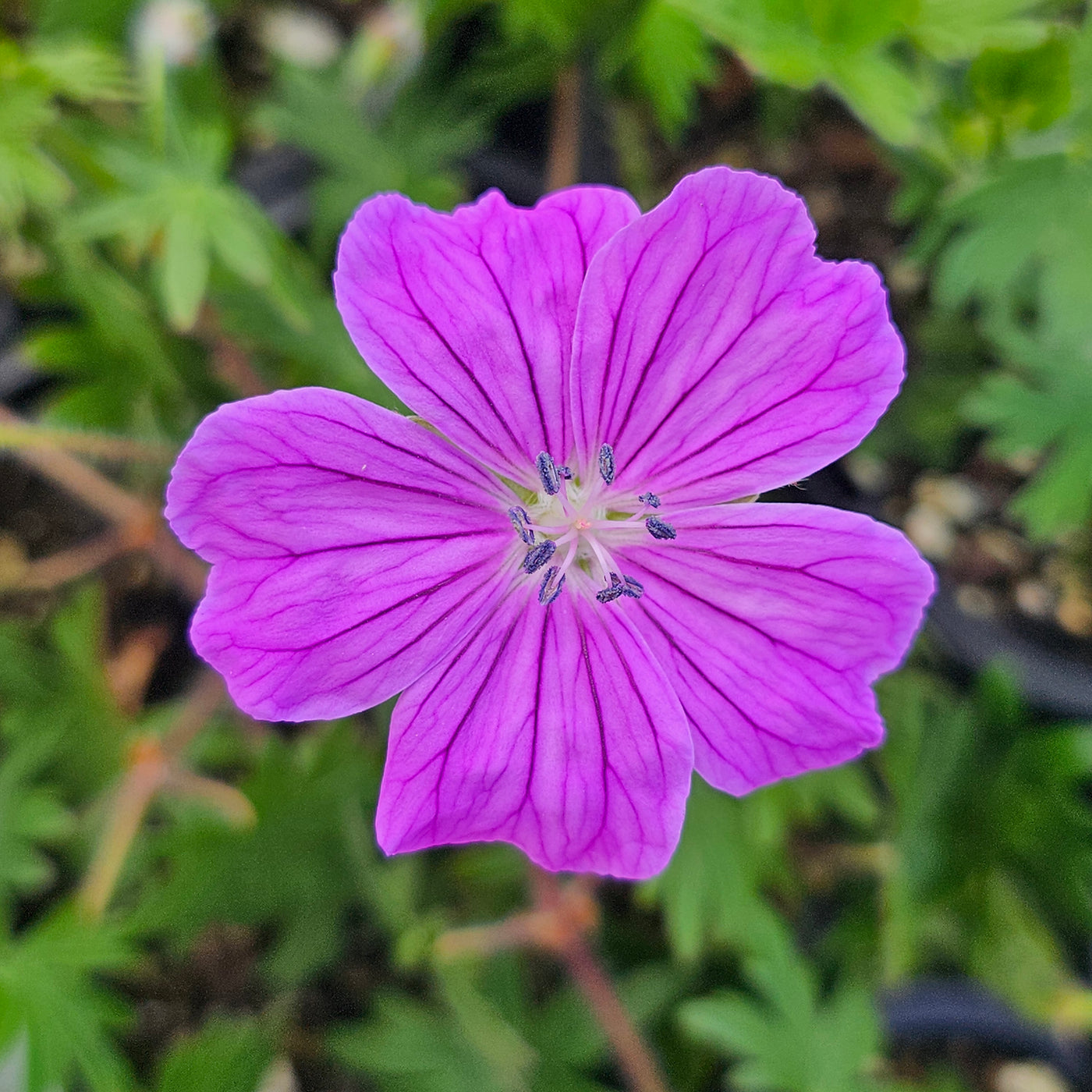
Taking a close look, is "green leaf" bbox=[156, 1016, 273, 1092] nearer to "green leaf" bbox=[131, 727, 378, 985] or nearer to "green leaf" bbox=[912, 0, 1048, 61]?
"green leaf" bbox=[131, 727, 378, 985]

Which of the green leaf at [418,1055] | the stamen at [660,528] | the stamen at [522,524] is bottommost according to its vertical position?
the green leaf at [418,1055]

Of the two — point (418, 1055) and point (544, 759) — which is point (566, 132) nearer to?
point (544, 759)

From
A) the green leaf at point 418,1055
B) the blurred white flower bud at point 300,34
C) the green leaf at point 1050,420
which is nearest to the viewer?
the green leaf at point 1050,420

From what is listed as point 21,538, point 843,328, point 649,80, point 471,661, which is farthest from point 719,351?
point 21,538

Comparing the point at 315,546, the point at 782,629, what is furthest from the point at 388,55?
the point at 782,629

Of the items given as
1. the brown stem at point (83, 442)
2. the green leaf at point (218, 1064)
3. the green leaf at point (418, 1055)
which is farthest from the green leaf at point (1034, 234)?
the green leaf at point (218, 1064)

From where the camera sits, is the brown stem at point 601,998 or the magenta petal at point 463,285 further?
the brown stem at point 601,998

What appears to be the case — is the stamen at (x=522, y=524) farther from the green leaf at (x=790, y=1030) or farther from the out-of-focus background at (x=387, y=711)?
the green leaf at (x=790, y=1030)
